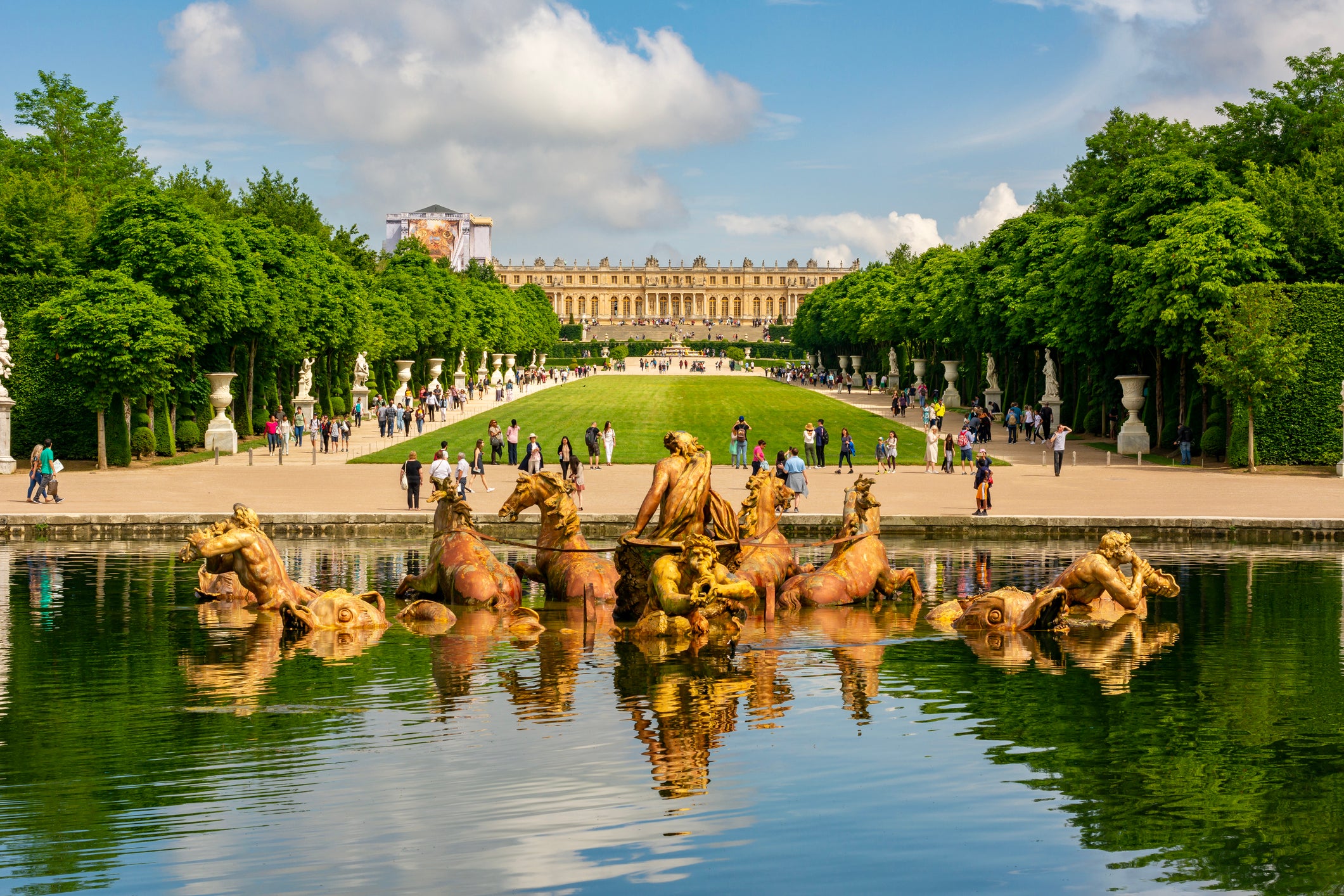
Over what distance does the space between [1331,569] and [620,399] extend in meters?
59.5

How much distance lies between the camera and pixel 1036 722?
11547mm

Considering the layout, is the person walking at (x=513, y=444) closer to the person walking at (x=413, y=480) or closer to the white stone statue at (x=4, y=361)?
the person walking at (x=413, y=480)

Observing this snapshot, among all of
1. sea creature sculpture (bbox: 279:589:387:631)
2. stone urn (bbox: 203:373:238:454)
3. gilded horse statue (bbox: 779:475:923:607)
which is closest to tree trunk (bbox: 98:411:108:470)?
stone urn (bbox: 203:373:238:454)

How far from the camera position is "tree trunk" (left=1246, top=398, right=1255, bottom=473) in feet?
122

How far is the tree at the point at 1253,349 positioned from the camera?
36.5 meters

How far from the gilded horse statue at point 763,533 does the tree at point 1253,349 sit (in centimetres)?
2366

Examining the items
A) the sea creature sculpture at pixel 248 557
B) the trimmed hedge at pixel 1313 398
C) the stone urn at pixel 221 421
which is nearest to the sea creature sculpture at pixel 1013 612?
the sea creature sculpture at pixel 248 557

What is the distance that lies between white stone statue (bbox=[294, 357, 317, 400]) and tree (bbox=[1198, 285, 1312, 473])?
33.9m

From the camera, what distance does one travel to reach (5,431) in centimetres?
3722

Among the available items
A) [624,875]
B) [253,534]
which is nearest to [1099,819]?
[624,875]

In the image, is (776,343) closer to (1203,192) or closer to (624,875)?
(1203,192)

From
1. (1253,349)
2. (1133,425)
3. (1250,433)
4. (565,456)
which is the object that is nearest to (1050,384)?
(1133,425)

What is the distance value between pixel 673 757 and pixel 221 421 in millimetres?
37803

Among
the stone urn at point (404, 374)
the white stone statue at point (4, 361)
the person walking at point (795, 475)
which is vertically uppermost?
the stone urn at point (404, 374)
